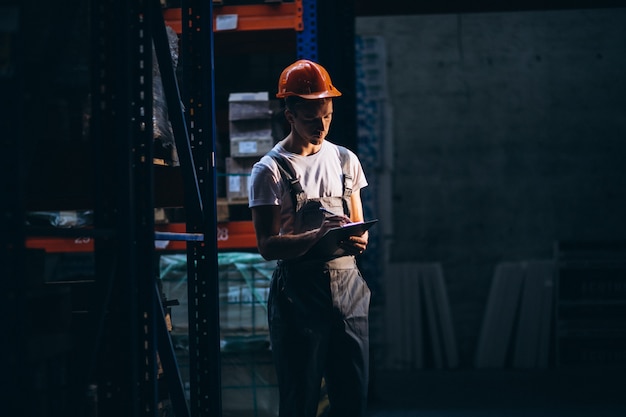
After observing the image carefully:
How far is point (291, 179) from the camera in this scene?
12.1ft

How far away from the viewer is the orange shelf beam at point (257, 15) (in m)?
6.71

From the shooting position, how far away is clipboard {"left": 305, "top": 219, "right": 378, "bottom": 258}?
3.59 metres

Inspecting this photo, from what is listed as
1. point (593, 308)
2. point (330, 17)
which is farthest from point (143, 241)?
point (593, 308)

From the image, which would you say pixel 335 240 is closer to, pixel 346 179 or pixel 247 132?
pixel 346 179

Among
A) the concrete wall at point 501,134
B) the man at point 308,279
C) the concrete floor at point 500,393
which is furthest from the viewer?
the concrete wall at point 501,134

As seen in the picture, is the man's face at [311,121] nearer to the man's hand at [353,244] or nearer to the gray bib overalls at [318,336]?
the gray bib overalls at [318,336]

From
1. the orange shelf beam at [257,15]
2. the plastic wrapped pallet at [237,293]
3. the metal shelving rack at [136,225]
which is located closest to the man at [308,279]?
the metal shelving rack at [136,225]

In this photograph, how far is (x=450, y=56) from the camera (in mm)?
10172

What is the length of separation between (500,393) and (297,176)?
16.0ft

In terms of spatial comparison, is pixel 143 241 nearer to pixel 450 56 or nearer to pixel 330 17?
pixel 330 17

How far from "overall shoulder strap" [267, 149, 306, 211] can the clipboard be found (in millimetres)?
208

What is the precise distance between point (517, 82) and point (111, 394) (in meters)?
7.71

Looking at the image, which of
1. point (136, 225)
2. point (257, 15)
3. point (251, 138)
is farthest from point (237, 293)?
point (136, 225)

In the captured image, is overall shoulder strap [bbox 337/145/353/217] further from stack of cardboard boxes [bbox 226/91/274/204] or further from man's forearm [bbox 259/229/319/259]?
stack of cardboard boxes [bbox 226/91/274/204]
